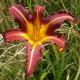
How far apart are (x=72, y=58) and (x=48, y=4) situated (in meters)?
0.30

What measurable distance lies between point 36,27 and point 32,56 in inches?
5.1

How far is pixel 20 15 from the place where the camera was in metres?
0.83

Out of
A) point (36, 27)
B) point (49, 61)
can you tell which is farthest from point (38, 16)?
point (49, 61)

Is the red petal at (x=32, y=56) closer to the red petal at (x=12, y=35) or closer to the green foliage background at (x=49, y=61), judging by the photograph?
the red petal at (x=12, y=35)

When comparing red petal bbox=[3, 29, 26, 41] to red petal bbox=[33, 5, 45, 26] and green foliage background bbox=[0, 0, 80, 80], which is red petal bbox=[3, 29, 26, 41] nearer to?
red petal bbox=[33, 5, 45, 26]

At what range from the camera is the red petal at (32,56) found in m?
0.72

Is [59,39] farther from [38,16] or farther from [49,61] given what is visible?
[49,61]

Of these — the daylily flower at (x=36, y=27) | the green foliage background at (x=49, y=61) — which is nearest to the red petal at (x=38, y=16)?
the daylily flower at (x=36, y=27)

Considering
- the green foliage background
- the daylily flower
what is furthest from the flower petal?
the green foliage background

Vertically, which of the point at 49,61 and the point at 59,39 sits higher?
the point at 59,39

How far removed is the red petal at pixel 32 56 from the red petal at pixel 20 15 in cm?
7

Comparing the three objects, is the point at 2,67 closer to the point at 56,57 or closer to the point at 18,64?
the point at 18,64

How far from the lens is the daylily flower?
80 centimetres

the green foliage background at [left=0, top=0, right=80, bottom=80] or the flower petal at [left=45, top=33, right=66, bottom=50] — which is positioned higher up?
the flower petal at [left=45, top=33, right=66, bottom=50]
